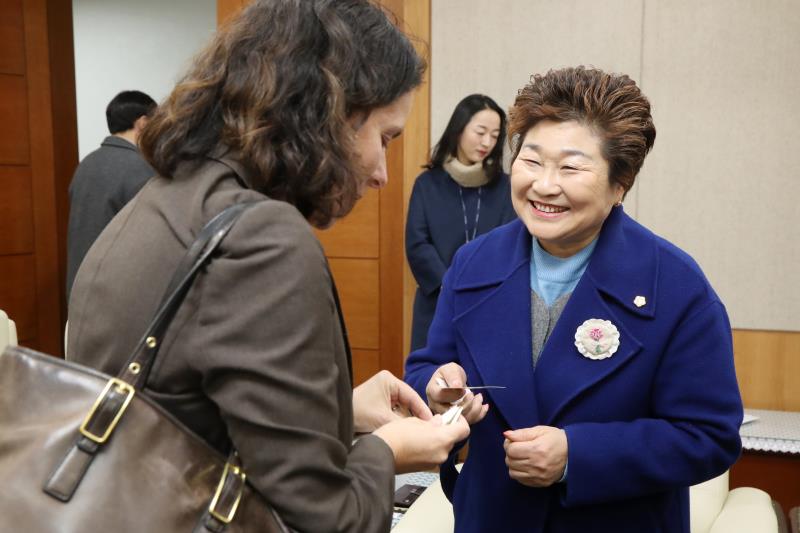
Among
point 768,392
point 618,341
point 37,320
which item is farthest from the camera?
point 37,320

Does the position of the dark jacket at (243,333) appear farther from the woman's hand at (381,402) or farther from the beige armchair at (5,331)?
the beige armchair at (5,331)

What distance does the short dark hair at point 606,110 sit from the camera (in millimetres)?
1700

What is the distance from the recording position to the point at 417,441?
1223 mm

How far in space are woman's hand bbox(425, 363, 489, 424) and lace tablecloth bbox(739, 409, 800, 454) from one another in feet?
7.03

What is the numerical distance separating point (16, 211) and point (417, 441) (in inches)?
185

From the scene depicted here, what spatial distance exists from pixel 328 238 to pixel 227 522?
12.9ft

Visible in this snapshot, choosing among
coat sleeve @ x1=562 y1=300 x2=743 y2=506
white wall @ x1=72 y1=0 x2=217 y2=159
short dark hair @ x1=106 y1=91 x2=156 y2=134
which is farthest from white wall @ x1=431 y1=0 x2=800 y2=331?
white wall @ x1=72 y1=0 x2=217 y2=159

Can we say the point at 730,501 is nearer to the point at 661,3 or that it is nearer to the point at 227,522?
the point at 227,522

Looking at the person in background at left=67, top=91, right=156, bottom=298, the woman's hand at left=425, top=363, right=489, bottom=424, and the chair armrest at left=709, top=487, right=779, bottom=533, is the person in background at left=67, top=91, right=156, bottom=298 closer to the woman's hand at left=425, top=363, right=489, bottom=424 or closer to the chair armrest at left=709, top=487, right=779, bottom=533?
the woman's hand at left=425, top=363, right=489, bottom=424

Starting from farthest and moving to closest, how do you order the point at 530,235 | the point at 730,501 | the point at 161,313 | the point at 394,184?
the point at 394,184 → the point at 730,501 → the point at 530,235 → the point at 161,313

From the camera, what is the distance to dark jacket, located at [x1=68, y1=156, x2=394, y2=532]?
0.90m

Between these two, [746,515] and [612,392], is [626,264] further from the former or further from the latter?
[746,515]

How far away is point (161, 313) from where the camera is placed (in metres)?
0.90

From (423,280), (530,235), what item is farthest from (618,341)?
(423,280)
